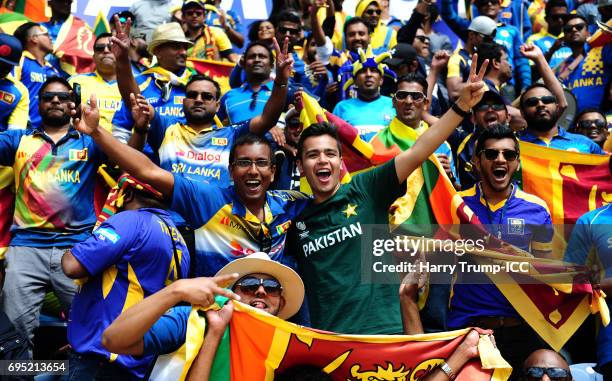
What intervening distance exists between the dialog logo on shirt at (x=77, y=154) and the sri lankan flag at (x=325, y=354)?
3251 mm

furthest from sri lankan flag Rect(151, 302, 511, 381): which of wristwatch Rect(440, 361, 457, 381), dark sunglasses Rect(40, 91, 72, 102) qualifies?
dark sunglasses Rect(40, 91, 72, 102)

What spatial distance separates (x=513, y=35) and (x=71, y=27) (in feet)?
19.2

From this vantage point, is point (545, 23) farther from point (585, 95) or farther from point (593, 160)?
point (593, 160)

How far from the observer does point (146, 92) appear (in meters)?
9.83

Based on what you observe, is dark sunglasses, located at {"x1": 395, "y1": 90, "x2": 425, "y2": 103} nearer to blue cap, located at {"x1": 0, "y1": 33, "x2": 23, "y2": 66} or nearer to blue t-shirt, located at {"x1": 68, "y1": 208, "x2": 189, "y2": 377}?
blue t-shirt, located at {"x1": 68, "y1": 208, "x2": 189, "y2": 377}

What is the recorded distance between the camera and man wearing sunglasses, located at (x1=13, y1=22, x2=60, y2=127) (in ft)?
35.2

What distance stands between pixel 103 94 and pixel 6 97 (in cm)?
94

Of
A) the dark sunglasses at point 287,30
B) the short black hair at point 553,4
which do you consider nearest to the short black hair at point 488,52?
the dark sunglasses at point 287,30

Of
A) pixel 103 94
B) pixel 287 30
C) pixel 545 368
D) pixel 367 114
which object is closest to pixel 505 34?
pixel 287 30

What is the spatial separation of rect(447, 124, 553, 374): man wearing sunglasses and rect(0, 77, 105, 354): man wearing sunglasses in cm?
312

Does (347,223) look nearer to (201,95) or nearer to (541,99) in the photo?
(201,95)

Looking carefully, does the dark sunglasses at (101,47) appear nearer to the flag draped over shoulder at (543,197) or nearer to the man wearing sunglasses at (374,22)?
the flag draped over shoulder at (543,197)

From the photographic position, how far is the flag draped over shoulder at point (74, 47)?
12.1 meters

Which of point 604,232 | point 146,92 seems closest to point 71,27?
point 146,92
